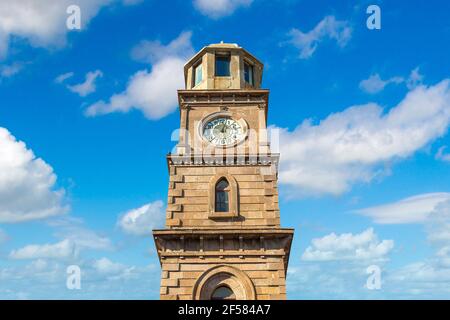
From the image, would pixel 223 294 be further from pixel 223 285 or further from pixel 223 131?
pixel 223 131

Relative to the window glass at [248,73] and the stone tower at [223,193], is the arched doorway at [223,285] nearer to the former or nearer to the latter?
the stone tower at [223,193]

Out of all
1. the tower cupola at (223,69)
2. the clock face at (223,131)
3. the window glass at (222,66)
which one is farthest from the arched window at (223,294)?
the window glass at (222,66)

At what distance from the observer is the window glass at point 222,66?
98.3ft

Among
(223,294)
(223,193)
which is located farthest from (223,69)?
(223,294)

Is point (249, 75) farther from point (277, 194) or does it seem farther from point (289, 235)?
point (289, 235)

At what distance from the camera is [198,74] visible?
31.0 metres

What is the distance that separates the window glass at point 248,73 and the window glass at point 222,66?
1.37 metres

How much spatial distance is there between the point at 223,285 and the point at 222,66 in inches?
579

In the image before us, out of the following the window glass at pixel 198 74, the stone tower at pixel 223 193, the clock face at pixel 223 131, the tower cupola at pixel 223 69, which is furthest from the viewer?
the window glass at pixel 198 74

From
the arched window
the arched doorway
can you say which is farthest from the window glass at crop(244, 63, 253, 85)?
the arched window

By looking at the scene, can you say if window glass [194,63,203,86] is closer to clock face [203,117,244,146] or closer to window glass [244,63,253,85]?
window glass [244,63,253,85]

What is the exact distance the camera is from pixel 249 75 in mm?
31031
